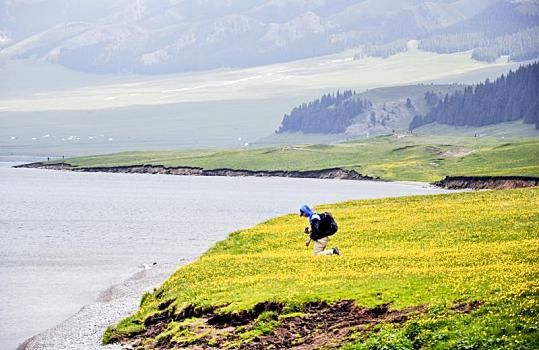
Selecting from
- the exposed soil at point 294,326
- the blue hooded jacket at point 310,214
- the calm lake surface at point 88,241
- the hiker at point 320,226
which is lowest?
the calm lake surface at point 88,241

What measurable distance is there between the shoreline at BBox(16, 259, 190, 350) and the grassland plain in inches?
67.5

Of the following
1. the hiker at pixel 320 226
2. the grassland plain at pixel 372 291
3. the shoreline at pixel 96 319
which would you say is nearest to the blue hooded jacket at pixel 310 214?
the hiker at pixel 320 226

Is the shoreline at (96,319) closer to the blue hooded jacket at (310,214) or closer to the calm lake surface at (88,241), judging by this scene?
the calm lake surface at (88,241)

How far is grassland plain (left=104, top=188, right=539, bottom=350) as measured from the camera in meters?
35.9

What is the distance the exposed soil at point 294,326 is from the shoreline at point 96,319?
17.7ft

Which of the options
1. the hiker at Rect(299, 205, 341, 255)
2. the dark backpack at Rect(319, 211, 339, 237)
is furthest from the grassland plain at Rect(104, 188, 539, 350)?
the dark backpack at Rect(319, 211, 339, 237)

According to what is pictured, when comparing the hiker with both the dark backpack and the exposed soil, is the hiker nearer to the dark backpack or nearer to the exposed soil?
the dark backpack

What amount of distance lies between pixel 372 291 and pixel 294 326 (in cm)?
391

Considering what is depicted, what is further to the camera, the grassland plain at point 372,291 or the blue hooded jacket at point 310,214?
the blue hooded jacket at point 310,214

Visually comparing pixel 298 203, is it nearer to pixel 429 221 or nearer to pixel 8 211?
pixel 8 211

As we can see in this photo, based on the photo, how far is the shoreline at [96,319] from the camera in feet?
174

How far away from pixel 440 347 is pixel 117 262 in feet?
203

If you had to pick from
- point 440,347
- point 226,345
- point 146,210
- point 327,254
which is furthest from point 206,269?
point 146,210

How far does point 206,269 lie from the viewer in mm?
59500
